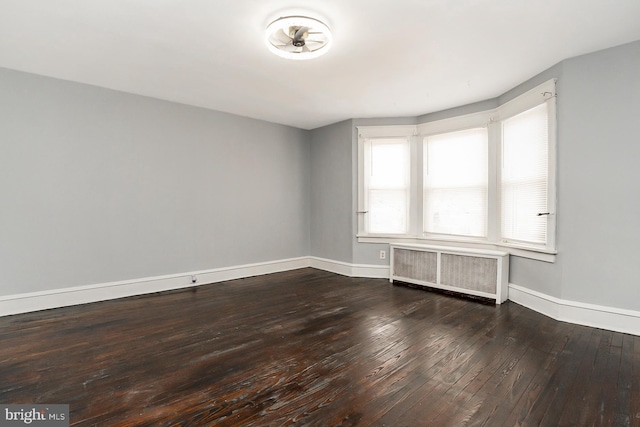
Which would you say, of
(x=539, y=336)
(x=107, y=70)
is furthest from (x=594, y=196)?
(x=107, y=70)

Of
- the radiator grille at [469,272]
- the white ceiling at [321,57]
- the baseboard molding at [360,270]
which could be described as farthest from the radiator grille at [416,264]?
the white ceiling at [321,57]

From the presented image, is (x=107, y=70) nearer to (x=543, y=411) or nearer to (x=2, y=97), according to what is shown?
(x=2, y=97)

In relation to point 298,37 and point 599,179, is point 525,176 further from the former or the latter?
point 298,37

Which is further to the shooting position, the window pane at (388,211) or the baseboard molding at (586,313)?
the window pane at (388,211)

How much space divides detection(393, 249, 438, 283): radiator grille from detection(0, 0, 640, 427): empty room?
0.03 meters

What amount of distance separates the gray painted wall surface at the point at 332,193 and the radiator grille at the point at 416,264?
0.86 m

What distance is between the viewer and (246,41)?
2744 mm

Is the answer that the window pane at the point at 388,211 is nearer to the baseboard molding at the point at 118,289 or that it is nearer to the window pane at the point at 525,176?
the window pane at the point at 525,176

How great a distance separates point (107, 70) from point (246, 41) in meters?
1.78

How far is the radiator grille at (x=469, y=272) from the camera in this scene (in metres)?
3.83

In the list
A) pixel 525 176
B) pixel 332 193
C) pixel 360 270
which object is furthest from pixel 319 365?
pixel 332 193

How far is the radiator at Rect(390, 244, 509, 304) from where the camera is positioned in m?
3.80

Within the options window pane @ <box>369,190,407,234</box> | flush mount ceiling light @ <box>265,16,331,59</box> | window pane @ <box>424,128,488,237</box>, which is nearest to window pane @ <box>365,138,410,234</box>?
window pane @ <box>369,190,407,234</box>

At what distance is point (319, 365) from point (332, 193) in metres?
3.66
